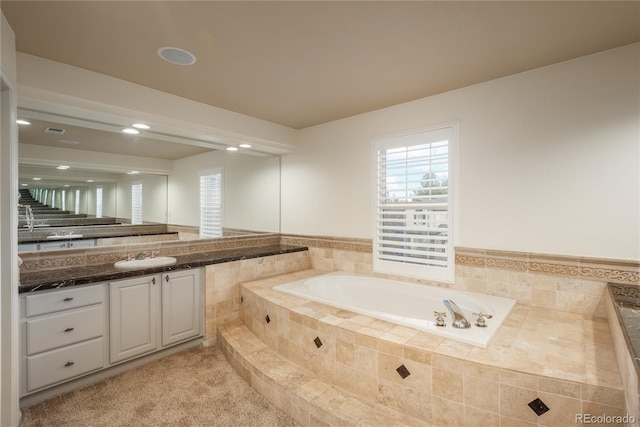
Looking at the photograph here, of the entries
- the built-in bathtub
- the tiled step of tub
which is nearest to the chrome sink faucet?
the built-in bathtub

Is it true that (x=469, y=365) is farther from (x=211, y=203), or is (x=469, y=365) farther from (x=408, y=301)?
(x=211, y=203)

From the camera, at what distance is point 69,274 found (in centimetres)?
238

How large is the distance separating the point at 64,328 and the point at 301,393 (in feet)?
5.91

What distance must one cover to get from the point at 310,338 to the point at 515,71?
2.72 metres

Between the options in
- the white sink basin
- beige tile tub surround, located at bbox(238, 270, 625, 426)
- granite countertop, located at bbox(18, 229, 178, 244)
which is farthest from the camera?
the white sink basin

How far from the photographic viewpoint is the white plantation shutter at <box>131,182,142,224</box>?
11.0 ft

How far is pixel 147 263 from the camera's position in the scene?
292 centimetres

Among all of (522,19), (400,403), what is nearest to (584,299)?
(400,403)

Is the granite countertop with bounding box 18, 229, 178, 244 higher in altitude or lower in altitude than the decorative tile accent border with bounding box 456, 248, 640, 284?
higher

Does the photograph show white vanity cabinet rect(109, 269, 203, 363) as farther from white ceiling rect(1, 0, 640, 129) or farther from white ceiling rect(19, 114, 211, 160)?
white ceiling rect(1, 0, 640, 129)

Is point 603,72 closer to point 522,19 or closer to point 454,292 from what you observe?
point 522,19

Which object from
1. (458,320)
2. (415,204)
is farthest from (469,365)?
(415,204)

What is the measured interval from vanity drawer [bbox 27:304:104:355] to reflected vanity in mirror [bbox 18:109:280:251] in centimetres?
77

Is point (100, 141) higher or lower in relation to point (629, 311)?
higher
